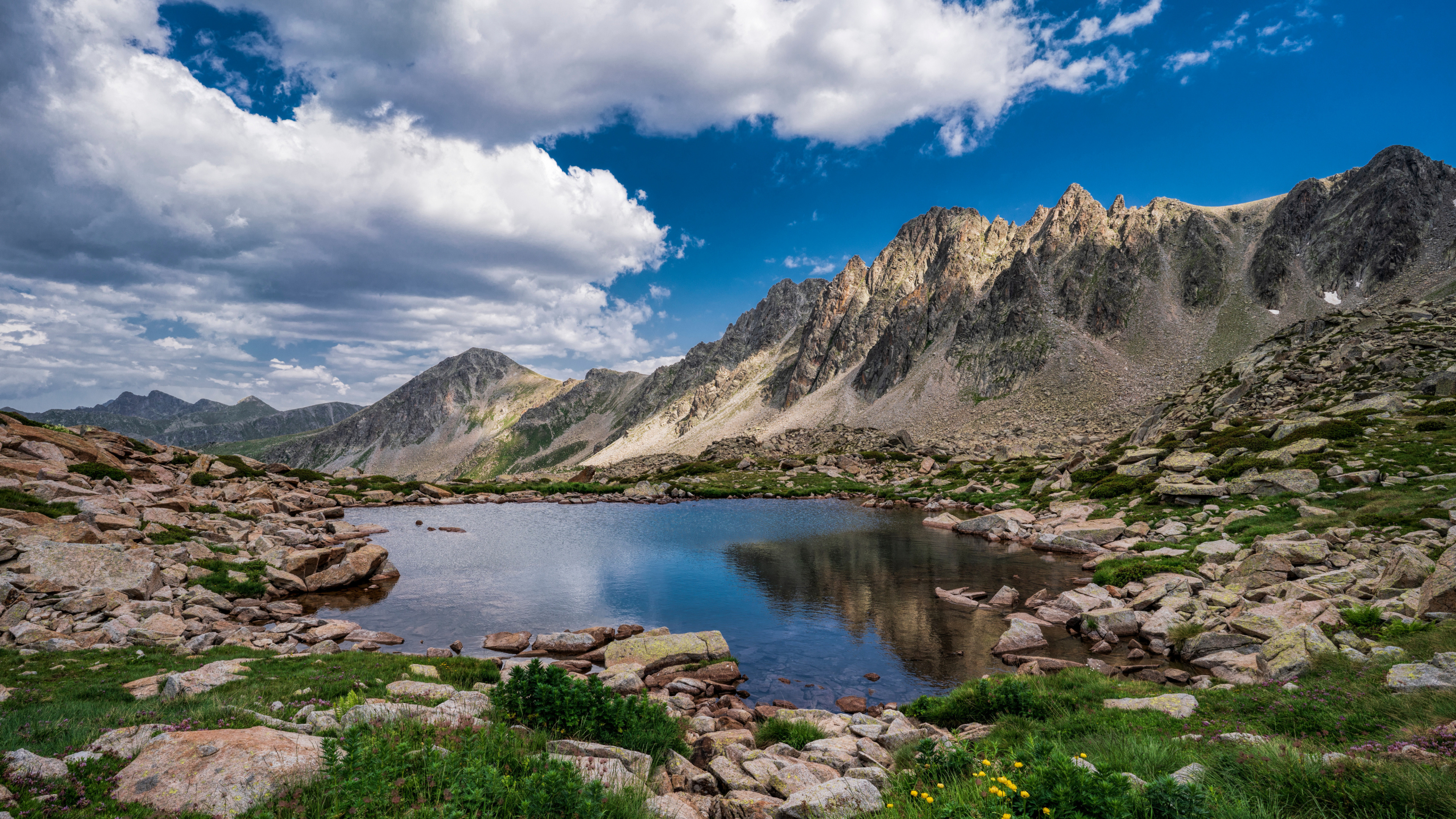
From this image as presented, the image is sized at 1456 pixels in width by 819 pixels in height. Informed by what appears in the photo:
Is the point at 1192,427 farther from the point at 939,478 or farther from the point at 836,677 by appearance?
the point at 836,677

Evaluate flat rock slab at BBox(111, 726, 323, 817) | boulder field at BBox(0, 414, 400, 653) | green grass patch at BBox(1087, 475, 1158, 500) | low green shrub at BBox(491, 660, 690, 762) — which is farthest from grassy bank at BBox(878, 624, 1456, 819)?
green grass patch at BBox(1087, 475, 1158, 500)

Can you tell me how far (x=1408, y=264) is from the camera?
121500 millimetres

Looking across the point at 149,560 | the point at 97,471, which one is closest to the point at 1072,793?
the point at 149,560

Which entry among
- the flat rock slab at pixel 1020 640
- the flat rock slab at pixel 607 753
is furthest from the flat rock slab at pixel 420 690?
the flat rock slab at pixel 1020 640

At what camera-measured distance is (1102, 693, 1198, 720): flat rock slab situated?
1273 cm

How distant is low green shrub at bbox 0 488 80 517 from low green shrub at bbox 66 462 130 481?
14.6 metres

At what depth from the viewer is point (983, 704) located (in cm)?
1508

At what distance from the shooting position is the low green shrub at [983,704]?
47.0 feet

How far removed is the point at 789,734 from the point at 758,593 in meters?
19.6

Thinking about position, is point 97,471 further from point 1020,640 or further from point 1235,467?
point 1235,467

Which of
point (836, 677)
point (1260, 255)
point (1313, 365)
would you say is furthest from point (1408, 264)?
point (836, 677)

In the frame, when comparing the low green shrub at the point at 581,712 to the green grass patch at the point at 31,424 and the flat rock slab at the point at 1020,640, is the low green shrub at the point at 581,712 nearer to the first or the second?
the flat rock slab at the point at 1020,640

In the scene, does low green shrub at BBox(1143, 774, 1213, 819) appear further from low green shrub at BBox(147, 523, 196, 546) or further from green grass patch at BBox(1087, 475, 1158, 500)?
green grass patch at BBox(1087, 475, 1158, 500)

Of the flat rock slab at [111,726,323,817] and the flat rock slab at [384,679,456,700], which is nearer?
the flat rock slab at [111,726,323,817]
